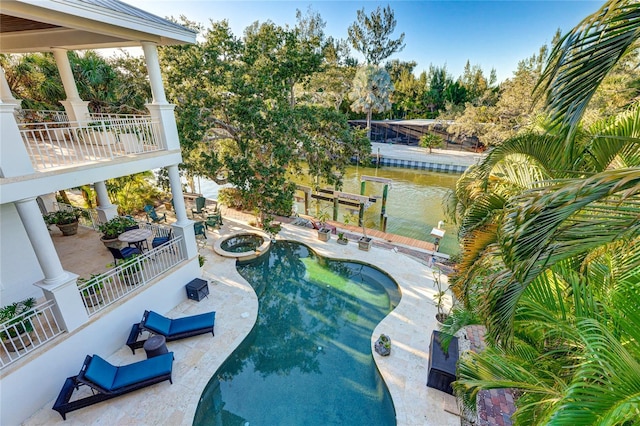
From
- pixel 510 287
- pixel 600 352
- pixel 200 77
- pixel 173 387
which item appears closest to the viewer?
pixel 600 352

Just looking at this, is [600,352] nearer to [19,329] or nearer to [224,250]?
[19,329]

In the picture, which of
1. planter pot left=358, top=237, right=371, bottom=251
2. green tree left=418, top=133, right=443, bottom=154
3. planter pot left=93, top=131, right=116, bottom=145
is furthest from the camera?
green tree left=418, top=133, right=443, bottom=154

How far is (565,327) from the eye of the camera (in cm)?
281

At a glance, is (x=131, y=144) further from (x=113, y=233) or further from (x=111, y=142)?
(x=113, y=233)

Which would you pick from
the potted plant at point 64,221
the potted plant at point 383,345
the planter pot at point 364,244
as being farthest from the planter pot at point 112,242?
the planter pot at point 364,244

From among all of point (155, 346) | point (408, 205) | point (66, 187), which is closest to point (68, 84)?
point (66, 187)

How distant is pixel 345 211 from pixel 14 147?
15.2 metres

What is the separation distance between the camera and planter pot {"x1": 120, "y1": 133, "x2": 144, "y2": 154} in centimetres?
725

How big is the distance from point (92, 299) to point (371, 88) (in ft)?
115

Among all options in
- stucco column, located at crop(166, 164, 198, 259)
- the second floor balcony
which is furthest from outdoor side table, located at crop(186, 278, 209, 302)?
the second floor balcony

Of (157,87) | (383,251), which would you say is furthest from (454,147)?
(157,87)

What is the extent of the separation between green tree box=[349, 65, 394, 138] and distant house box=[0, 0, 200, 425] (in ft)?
98.2

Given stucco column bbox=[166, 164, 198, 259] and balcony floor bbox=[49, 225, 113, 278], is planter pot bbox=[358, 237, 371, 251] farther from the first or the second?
balcony floor bbox=[49, 225, 113, 278]

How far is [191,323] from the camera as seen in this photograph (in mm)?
7633
